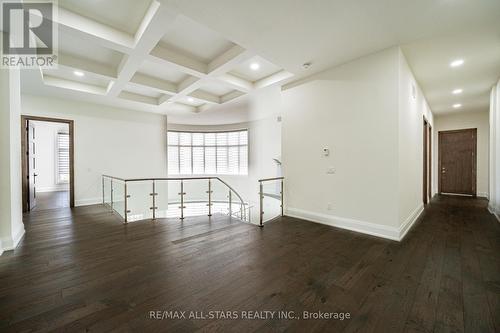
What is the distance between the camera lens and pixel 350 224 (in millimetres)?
3689

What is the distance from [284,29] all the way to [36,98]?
6854 millimetres

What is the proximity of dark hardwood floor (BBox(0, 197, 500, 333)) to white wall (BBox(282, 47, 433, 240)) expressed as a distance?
451 mm

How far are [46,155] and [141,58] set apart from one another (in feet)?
31.8

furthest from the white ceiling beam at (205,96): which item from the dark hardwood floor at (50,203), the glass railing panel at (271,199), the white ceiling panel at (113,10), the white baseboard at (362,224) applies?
the dark hardwood floor at (50,203)

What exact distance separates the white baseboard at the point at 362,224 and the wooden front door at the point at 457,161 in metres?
4.74

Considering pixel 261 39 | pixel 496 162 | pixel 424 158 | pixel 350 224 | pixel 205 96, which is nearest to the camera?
pixel 261 39

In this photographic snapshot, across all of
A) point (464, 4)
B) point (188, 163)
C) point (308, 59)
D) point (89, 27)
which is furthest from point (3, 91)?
point (188, 163)

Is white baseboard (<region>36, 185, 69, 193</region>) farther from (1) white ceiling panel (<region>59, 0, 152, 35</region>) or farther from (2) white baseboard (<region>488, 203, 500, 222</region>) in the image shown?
(2) white baseboard (<region>488, 203, 500, 222</region>)

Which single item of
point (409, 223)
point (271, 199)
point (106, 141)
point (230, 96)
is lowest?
point (409, 223)

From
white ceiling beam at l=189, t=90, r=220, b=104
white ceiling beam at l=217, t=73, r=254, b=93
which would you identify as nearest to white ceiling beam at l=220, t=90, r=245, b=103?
white ceiling beam at l=189, t=90, r=220, b=104

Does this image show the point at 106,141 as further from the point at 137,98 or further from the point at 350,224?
the point at 350,224

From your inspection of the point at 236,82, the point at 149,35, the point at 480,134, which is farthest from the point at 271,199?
the point at 480,134

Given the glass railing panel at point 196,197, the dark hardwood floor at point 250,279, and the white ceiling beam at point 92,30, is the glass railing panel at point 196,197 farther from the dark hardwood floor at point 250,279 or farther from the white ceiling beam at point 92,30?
the white ceiling beam at point 92,30

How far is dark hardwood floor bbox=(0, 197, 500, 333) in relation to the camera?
1605mm
